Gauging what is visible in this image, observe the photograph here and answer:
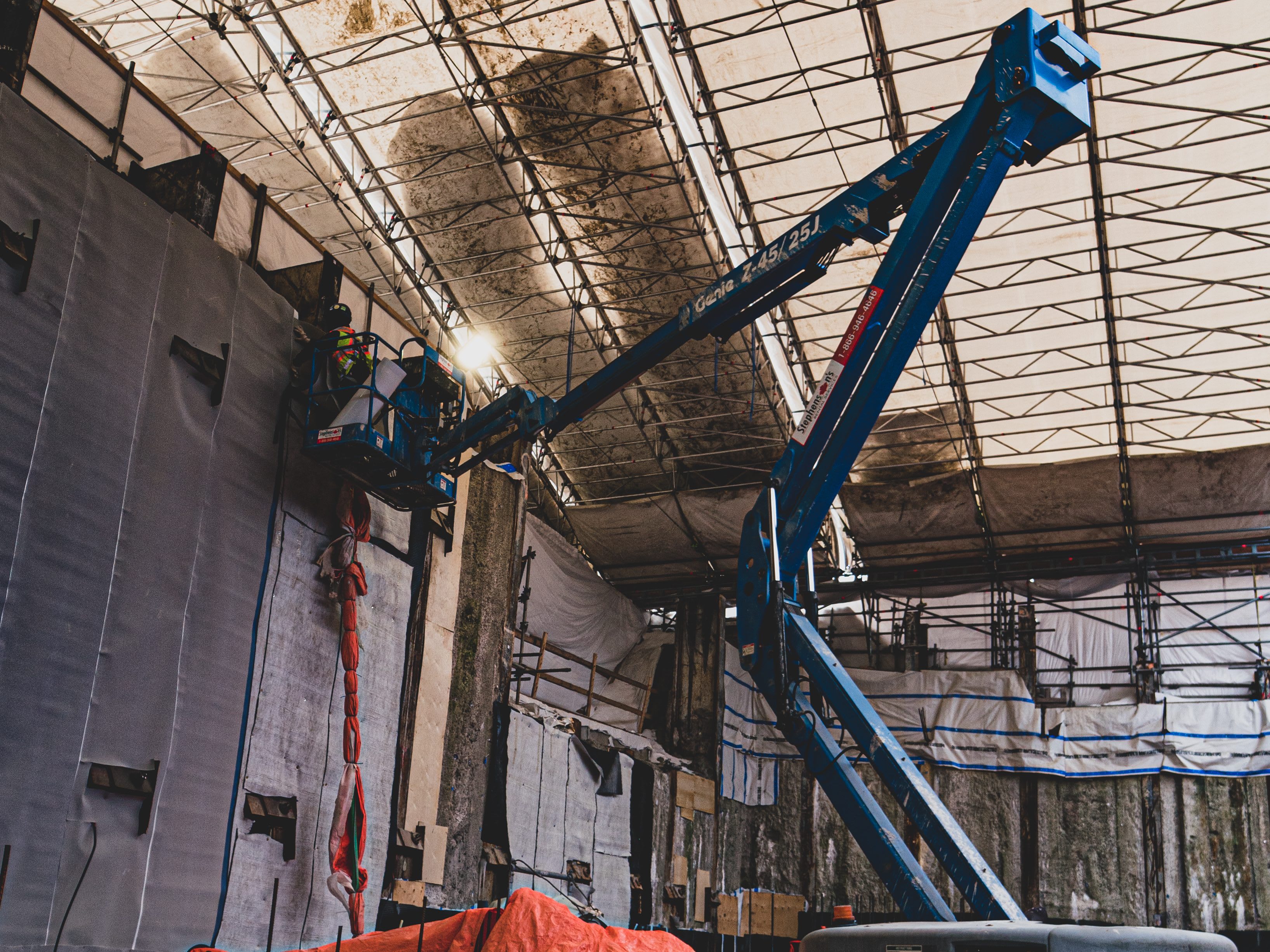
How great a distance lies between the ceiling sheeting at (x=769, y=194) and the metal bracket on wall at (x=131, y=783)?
14.1m

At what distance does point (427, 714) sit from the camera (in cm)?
1305

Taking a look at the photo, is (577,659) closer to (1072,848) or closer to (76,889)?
(1072,848)

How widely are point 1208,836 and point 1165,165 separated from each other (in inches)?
529

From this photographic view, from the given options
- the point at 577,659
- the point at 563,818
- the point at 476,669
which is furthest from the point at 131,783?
the point at 577,659

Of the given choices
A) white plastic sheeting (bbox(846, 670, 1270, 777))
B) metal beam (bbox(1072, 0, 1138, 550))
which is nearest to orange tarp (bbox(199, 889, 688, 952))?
metal beam (bbox(1072, 0, 1138, 550))

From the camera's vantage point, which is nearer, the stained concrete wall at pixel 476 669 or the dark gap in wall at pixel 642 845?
the stained concrete wall at pixel 476 669

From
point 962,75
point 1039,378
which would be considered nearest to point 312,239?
point 962,75

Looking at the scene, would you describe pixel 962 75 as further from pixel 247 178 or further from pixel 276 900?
pixel 276 900

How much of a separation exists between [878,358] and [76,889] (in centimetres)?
729

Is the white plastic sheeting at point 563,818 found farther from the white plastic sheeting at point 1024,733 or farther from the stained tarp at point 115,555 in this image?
the stained tarp at point 115,555

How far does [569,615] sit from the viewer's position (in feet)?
85.7

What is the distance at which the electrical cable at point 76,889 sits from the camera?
7930mm

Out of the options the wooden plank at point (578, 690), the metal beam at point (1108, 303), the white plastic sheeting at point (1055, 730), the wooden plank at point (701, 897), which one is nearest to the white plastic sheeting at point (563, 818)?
the wooden plank at point (578, 690)

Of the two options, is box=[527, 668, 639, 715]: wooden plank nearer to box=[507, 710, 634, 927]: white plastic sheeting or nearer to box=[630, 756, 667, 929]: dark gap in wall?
box=[507, 710, 634, 927]: white plastic sheeting
